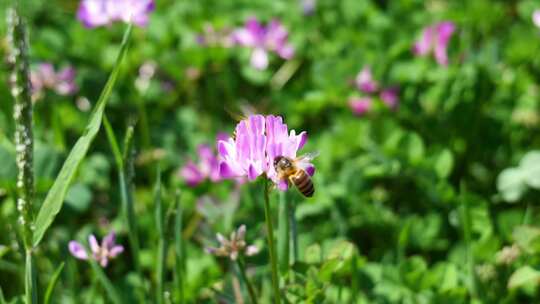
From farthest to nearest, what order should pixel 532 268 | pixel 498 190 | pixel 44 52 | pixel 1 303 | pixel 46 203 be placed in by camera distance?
1. pixel 44 52
2. pixel 498 190
3. pixel 532 268
4. pixel 1 303
5. pixel 46 203

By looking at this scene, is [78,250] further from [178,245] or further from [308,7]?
[308,7]

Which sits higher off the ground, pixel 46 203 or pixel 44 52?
pixel 44 52

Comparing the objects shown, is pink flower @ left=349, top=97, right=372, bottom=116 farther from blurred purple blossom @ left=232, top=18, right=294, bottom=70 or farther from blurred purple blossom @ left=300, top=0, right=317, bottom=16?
blurred purple blossom @ left=300, top=0, right=317, bottom=16

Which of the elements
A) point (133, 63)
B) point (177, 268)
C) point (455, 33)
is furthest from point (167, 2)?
point (177, 268)

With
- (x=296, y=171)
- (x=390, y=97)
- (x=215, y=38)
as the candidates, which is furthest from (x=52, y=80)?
(x=296, y=171)

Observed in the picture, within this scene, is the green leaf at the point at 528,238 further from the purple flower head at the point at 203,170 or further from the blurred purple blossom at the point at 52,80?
the blurred purple blossom at the point at 52,80

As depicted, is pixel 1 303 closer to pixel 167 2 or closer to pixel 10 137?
pixel 10 137

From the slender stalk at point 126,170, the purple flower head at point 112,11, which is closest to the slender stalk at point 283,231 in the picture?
the slender stalk at point 126,170

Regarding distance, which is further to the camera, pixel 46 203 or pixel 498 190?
pixel 498 190
